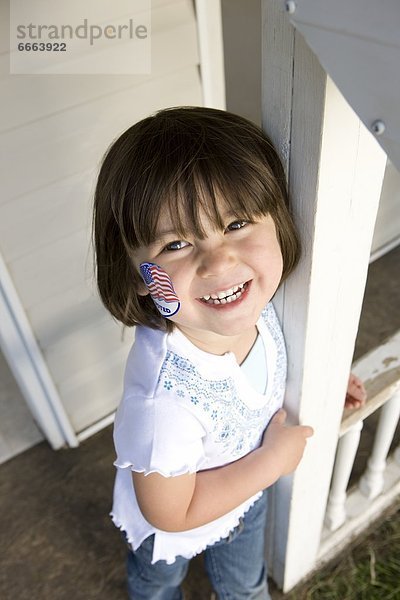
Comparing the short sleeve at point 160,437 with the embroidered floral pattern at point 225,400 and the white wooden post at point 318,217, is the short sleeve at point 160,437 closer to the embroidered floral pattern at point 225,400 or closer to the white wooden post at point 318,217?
the embroidered floral pattern at point 225,400

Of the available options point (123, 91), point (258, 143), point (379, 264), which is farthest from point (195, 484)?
point (379, 264)

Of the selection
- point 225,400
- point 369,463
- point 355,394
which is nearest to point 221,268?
point 225,400

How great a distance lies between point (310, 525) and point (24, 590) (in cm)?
76

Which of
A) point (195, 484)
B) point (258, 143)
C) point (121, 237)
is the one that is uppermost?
point (258, 143)

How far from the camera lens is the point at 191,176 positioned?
609mm

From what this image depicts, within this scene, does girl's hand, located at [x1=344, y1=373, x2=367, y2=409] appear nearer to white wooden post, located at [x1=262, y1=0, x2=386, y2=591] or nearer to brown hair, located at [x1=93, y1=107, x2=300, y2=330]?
white wooden post, located at [x1=262, y1=0, x2=386, y2=591]

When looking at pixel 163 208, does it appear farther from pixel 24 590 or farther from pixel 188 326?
pixel 24 590

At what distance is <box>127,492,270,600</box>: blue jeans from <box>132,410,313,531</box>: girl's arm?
21 centimetres

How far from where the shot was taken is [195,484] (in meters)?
0.83

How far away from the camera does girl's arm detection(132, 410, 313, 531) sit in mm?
764

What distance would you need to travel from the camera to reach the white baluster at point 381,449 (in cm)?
121

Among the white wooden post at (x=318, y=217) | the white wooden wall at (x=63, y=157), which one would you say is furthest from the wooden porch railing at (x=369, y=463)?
the white wooden wall at (x=63, y=157)

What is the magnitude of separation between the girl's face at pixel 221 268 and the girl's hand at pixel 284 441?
275mm

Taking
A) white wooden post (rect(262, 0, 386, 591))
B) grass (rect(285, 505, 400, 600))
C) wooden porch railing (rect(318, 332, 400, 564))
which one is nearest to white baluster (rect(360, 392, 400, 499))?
wooden porch railing (rect(318, 332, 400, 564))
